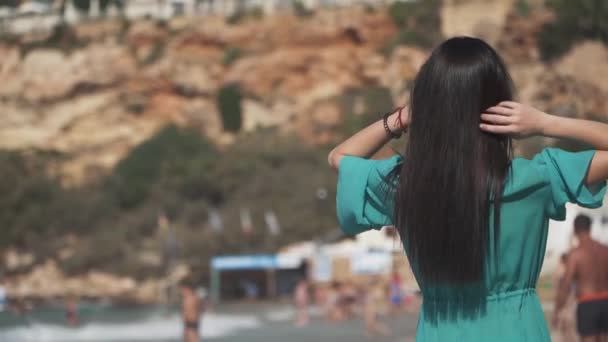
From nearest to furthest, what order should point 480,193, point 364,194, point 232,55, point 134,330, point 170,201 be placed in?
point 480,193 < point 364,194 < point 134,330 < point 170,201 < point 232,55

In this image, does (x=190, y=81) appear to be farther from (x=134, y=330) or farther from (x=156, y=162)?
(x=134, y=330)

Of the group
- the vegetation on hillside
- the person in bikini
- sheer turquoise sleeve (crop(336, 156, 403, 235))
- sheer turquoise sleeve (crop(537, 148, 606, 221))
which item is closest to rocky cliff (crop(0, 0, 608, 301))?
the vegetation on hillside

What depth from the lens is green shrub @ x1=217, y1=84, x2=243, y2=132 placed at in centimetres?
5675

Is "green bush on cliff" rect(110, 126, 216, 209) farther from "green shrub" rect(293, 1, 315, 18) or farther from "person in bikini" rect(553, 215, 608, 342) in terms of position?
"person in bikini" rect(553, 215, 608, 342)

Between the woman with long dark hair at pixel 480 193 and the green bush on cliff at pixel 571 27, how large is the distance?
4554 centimetres

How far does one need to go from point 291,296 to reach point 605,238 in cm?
1629

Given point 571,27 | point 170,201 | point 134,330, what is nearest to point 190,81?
point 170,201

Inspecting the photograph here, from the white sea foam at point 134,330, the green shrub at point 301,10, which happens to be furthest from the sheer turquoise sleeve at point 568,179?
the green shrub at point 301,10

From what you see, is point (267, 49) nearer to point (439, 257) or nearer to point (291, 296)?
point (291, 296)

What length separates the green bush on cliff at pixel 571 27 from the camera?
46844 mm

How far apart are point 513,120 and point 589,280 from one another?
4916 mm

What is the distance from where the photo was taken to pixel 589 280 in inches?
270

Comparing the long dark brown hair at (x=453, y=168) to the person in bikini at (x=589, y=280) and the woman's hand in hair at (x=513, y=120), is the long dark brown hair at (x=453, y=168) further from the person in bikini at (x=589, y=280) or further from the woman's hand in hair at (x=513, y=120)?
the person in bikini at (x=589, y=280)

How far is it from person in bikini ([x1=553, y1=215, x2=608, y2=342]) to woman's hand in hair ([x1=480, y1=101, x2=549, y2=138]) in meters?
4.78
